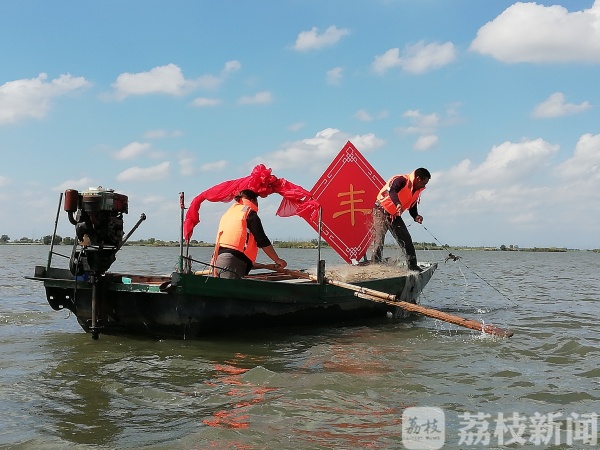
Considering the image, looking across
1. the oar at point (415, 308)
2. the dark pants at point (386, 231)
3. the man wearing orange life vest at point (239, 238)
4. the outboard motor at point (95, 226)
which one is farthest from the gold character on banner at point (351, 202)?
the outboard motor at point (95, 226)

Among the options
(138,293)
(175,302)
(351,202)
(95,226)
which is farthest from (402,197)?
(95,226)

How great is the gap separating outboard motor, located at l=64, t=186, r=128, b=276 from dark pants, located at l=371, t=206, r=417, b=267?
5.09m

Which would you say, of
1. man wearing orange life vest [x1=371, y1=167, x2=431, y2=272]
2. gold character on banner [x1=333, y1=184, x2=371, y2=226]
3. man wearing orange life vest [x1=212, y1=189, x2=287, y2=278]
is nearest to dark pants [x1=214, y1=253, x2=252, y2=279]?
man wearing orange life vest [x1=212, y1=189, x2=287, y2=278]

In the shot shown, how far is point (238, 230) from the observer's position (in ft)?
24.5

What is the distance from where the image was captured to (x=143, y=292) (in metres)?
6.96

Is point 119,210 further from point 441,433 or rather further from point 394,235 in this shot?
point 394,235

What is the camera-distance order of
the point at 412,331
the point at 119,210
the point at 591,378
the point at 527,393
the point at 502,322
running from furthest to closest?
1. the point at 502,322
2. the point at 412,331
3. the point at 119,210
4. the point at 591,378
5. the point at 527,393

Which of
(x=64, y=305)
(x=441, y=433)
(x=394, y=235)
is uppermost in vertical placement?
(x=394, y=235)

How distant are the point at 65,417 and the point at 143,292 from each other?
2.46 m

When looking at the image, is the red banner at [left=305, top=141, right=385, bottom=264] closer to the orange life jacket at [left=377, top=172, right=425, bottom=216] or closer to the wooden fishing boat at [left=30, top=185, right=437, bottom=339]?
the orange life jacket at [left=377, top=172, right=425, bottom=216]

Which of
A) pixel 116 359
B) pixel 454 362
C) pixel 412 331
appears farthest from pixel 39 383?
pixel 412 331

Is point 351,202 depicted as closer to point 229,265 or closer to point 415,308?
point 415,308

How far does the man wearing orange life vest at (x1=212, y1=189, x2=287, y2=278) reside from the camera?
7.47 meters

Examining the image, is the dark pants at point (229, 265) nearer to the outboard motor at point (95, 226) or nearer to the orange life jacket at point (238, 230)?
the orange life jacket at point (238, 230)
